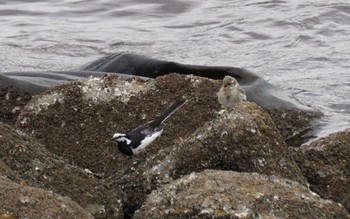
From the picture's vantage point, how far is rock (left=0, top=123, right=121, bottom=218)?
527 centimetres

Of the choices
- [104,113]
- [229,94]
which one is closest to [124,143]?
[104,113]

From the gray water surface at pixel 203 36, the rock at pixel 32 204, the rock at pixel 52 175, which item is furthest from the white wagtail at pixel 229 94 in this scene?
the rock at pixel 32 204

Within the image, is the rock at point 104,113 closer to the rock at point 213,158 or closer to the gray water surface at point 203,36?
the rock at point 213,158

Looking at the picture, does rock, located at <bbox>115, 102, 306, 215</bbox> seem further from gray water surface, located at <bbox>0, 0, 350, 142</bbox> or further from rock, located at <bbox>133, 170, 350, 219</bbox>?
gray water surface, located at <bbox>0, 0, 350, 142</bbox>

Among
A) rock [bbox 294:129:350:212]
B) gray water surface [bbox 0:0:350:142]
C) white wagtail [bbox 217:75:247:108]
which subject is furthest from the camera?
gray water surface [bbox 0:0:350:142]

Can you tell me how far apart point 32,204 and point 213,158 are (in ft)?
4.78

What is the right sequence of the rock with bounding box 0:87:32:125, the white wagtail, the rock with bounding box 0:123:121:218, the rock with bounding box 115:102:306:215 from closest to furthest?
the rock with bounding box 0:123:121:218
the rock with bounding box 115:102:306:215
the white wagtail
the rock with bounding box 0:87:32:125

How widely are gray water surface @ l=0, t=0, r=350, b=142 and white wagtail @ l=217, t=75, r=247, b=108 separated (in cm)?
231

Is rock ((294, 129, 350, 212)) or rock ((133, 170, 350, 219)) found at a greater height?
rock ((133, 170, 350, 219))

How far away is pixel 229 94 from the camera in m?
7.60

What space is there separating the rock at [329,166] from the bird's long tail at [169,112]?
1.10 m

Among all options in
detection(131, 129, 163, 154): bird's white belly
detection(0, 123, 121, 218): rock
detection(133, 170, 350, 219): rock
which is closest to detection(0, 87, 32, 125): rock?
detection(131, 129, 163, 154): bird's white belly

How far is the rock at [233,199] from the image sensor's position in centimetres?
484

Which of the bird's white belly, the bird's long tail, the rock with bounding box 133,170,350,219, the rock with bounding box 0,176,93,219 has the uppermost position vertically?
the rock with bounding box 0,176,93,219
